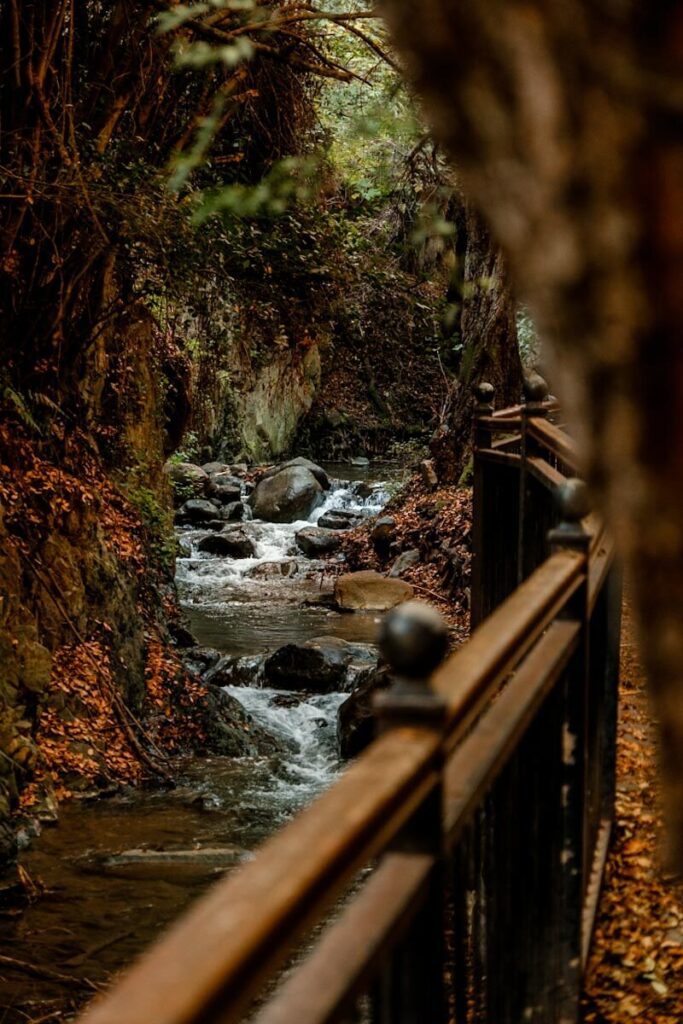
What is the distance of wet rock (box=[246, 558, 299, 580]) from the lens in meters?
18.4

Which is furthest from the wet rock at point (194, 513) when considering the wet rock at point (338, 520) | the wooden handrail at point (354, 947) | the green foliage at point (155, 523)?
the wooden handrail at point (354, 947)

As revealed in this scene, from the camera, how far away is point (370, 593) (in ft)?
Result: 52.4

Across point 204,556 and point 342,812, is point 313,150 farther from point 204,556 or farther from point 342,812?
point 342,812

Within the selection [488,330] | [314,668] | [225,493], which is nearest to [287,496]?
[225,493]

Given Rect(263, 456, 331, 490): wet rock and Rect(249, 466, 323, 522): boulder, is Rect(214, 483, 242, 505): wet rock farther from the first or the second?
Rect(263, 456, 331, 490): wet rock

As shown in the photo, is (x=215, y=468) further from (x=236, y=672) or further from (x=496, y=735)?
(x=496, y=735)

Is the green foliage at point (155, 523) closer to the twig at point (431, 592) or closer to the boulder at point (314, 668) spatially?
the boulder at point (314, 668)

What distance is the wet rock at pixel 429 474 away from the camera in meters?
18.3

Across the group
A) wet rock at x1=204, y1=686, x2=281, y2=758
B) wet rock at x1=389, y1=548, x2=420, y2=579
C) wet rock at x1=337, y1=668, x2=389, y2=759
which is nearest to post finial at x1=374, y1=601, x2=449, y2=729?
wet rock at x1=337, y1=668, x2=389, y2=759

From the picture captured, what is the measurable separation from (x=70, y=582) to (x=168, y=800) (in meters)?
2.42

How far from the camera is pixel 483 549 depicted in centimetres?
744

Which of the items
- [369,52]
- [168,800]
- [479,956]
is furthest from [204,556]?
[479,956]

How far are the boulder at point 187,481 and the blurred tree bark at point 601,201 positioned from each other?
70.0ft

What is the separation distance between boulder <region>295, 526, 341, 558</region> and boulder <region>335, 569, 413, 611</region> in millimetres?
3480
